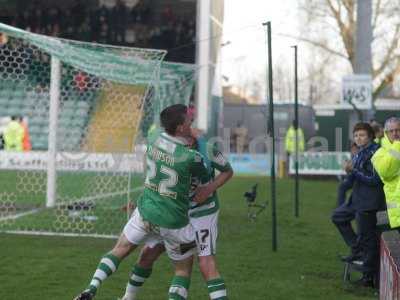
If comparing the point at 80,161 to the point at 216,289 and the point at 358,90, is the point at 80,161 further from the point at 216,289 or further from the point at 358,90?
the point at 216,289

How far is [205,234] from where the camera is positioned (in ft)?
20.6

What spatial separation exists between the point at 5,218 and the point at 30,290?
Result: 5267 millimetres

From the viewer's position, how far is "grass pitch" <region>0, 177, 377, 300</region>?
24.6ft

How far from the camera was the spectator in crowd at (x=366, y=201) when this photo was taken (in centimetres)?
777

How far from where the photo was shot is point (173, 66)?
575 inches

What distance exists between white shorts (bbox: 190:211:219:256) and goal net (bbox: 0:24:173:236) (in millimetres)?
4842

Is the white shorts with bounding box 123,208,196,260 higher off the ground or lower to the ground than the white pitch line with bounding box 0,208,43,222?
higher

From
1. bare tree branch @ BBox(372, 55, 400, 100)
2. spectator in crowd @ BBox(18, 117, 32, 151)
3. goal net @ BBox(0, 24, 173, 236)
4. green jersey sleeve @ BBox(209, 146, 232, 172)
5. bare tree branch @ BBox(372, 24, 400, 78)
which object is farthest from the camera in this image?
bare tree branch @ BBox(372, 55, 400, 100)

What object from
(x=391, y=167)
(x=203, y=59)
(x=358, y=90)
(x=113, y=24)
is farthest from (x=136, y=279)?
(x=113, y=24)

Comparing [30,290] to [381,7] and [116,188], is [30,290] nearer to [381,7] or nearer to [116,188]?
[116,188]

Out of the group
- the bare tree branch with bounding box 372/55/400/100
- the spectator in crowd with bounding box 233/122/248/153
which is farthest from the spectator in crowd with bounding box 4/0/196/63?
the bare tree branch with bounding box 372/55/400/100

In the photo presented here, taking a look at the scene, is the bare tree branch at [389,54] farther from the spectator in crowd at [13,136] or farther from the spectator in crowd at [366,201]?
the spectator in crowd at [366,201]

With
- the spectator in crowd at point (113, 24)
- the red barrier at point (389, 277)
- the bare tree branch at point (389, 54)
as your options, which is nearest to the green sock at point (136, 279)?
the red barrier at point (389, 277)

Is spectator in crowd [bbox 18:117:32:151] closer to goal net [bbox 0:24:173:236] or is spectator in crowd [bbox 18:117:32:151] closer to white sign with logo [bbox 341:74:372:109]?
goal net [bbox 0:24:173:236]
